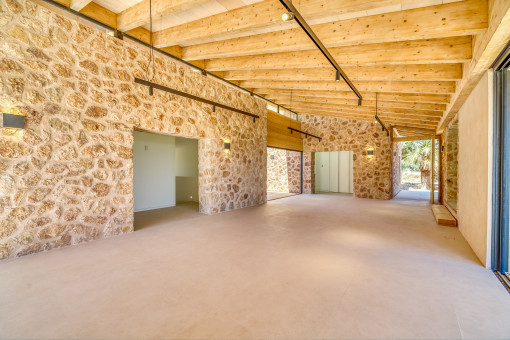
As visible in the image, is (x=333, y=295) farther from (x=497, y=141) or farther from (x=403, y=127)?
(x=403, y=127)

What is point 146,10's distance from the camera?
11.2ft

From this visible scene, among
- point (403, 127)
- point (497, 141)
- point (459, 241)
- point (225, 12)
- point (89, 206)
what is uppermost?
point (225, 12)

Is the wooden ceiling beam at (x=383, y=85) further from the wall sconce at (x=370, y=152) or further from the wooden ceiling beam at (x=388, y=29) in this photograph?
the wall sconce at (x=370, y=152)

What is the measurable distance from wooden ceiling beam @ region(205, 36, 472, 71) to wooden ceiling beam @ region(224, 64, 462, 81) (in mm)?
608

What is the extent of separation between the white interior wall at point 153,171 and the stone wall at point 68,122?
80.9 inches

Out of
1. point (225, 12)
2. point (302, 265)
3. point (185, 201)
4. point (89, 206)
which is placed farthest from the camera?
point (185, 201)

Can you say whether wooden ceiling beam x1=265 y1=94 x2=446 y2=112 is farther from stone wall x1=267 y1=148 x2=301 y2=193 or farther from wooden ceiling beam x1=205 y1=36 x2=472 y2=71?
stone wall x1=267 y1=148 x2=301 y2=193

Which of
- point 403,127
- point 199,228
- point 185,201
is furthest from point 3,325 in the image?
point 403,127

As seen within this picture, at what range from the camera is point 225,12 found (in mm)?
3611

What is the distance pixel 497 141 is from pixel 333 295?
2630 millimetres

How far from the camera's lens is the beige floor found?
1825mm

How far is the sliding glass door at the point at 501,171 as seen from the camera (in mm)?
2809

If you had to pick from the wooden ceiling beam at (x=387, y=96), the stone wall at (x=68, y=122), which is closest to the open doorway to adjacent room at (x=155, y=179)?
the stone wall at (x=68, y=122)

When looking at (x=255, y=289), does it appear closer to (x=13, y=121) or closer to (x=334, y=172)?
(x=13, y=121)
